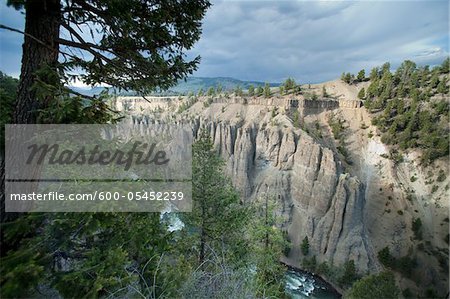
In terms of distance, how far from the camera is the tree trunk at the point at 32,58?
3.82 metres

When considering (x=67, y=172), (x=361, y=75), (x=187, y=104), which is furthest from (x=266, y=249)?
(x=187, y=104)

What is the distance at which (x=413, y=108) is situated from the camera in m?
52.0

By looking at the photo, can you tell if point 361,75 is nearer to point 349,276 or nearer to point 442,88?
point 442,88

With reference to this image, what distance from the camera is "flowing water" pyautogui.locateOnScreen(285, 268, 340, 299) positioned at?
34.3 m

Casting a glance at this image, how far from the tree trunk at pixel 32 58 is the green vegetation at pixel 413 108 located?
5455 cm

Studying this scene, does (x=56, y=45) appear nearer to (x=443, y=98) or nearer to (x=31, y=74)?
(x=31, y=74)

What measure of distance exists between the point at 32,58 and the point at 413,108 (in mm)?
60633

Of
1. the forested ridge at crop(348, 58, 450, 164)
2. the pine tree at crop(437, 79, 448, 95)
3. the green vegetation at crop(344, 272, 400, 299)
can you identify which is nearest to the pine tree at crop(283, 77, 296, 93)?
the forested ridge at crop(348, 58, 450, 164)

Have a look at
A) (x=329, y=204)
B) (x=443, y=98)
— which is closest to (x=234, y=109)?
(x=329, y=204)

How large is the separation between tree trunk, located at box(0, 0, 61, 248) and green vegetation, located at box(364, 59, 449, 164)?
54.6m

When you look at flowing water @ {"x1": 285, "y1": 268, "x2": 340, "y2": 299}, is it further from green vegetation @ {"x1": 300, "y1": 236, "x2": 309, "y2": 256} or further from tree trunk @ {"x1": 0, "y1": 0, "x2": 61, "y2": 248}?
tree trunk @ {"x1": 0, "y1": 0, "x2": 61, "y2": 248}

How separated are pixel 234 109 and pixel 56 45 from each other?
218ft

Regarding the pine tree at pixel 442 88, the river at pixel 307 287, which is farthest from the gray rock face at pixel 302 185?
the pine tree at pixel 442 88

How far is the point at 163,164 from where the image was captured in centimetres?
542
